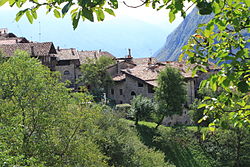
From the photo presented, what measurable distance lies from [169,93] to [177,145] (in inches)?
205

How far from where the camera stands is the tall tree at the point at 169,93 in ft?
104

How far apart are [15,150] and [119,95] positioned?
29439 mm

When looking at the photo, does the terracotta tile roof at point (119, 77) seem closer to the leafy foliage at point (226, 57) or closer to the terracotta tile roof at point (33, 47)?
the terracotta tile roof at point (33, 47)

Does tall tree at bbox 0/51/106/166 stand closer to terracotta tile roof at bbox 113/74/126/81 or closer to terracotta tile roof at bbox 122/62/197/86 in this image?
terracotta tile roof at bbox 122/62/197/86

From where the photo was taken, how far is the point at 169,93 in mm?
31719

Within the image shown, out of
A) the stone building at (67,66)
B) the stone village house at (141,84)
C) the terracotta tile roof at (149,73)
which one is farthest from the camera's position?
the stone building at (67,66)

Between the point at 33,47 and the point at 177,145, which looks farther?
the point at 33,47

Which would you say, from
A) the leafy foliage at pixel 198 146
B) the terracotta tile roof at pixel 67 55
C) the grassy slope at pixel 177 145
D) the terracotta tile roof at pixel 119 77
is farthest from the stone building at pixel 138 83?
the terracotta tile roof at pixel 67 55

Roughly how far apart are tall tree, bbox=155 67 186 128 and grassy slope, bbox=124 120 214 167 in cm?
175

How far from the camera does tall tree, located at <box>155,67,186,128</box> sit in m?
31.6

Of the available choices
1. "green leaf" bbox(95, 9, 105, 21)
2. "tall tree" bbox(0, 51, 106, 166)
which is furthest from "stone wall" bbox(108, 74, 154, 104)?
"green leaf" bbox(95, 9, 105, 21)

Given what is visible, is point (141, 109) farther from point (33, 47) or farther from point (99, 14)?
point (99, 14)

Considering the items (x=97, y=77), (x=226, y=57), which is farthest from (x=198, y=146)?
(x=226, y=57)

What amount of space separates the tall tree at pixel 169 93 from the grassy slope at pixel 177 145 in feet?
5.74
